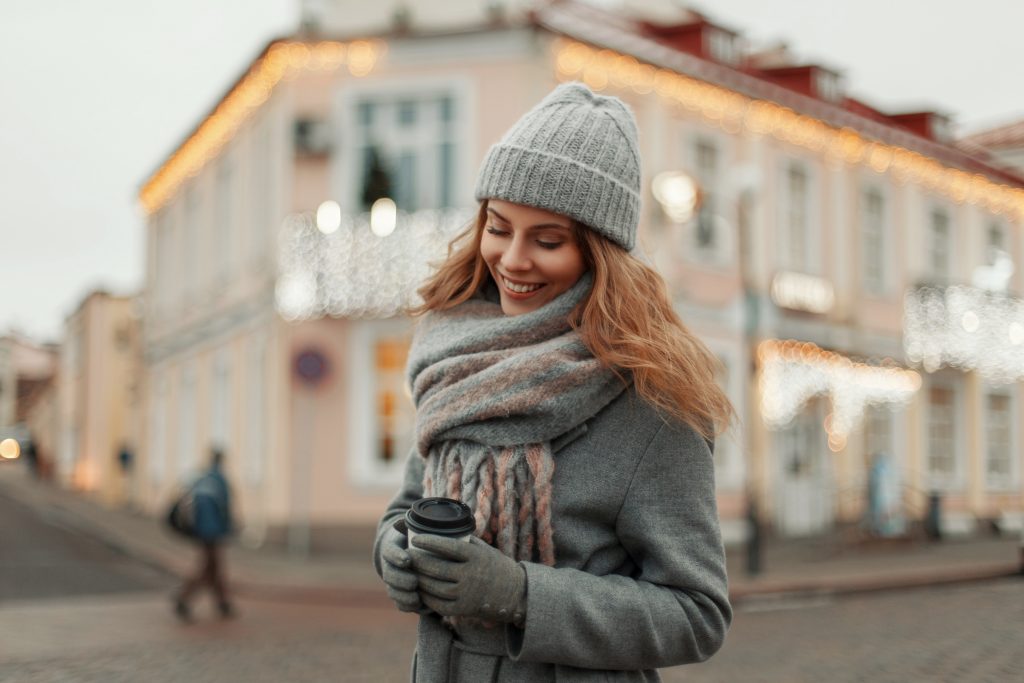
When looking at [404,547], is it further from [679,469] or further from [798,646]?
[798,646]

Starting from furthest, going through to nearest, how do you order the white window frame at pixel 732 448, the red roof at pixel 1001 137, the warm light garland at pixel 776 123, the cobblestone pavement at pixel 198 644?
the white window frame at pixel 732 448, the warm light garland at pixel 776 123, the red roof at pixel 1001 137, the cobblestone pavement at pixel 198 644

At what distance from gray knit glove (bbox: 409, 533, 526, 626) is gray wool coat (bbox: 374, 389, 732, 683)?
0.18 ft

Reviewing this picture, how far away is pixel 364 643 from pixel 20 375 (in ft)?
24.3

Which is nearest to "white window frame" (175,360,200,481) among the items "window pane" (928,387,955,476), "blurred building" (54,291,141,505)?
"blurred building" (54,291,141,505)

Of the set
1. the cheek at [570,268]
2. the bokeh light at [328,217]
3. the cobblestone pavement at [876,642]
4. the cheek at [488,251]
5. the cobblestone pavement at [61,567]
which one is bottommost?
the cobblestone pavement at [876,642]

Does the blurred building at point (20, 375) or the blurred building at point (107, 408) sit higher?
the blurred building at point (107, 408)

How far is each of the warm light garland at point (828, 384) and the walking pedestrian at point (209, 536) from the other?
11785 mm

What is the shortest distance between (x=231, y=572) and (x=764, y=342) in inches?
416

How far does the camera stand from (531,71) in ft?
57.1

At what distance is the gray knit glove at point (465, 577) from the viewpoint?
5.87ft

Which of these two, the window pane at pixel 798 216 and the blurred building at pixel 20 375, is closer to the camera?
the blurred building at pixel 20 375

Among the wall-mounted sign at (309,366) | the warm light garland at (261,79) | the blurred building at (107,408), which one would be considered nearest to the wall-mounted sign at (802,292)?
the warm light garland at (261,79)

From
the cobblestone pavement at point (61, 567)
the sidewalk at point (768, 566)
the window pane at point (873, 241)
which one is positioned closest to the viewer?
the sidewalk at point (768, 566)

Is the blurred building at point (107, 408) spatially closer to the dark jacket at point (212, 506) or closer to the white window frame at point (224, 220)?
the white window frame at point (224, 220)
